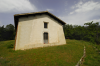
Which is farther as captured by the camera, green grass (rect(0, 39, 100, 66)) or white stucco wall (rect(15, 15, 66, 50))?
white stucco wall (rect(15, 15, 66, 50))

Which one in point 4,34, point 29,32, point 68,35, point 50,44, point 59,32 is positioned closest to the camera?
point 29,32

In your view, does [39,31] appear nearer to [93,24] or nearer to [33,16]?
[33,16]

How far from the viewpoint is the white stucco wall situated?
8476 millimetres

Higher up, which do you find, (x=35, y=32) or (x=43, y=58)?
(x=35, y=32)

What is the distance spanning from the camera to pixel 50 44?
10.7 metres

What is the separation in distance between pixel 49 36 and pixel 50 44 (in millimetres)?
1558

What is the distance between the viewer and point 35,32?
31.4ft

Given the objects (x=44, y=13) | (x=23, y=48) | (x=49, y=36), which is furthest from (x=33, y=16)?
(x=23, y=48)

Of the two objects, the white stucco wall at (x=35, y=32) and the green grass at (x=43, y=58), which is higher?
the white stucco wall at (x=35, y=32)

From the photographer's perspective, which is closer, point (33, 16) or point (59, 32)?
point (33, 16)

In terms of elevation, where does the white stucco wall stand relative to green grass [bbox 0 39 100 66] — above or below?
above

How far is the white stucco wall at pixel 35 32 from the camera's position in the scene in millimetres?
8476

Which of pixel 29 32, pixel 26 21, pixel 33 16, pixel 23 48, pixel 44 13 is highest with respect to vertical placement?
pixel 44 13

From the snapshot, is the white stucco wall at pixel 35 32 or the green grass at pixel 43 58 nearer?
the green grass at pixel 43 58
